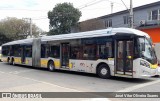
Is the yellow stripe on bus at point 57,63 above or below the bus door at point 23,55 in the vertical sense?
below

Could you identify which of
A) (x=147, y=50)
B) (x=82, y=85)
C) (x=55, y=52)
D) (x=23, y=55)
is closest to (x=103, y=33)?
(x=147, y=50)

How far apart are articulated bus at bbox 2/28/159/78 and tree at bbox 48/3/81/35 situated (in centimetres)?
2361

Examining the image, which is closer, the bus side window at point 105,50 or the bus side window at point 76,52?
the bus side window at point 105,50

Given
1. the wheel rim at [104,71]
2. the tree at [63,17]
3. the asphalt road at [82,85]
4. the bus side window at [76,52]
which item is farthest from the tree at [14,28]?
the wheel rim at [104,71]

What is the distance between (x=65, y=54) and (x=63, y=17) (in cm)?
2753

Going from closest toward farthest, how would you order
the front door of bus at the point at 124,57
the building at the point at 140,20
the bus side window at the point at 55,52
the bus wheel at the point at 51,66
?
the front door of bus at the point at 124,57 → the bus side window at the point at 55,52 → the bus wheel at the point at 51,66 → the building at the point at 140,20

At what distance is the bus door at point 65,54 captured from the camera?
18.0 meters

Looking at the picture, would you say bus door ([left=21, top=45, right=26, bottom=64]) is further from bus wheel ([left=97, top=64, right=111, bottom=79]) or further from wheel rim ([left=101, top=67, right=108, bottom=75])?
wheel rim ([left=101, top=67, right=108, bottom=75])

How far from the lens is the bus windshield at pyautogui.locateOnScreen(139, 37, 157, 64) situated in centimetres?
1325

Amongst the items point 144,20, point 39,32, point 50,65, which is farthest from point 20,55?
point 39,32

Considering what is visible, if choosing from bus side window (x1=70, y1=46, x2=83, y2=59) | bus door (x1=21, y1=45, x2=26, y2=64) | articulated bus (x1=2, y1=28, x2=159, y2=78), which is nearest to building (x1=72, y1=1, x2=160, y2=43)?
bus door (x1=21, y1=45, x2=26, y2=64)

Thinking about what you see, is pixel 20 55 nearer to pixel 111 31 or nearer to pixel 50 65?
pixel 50 65

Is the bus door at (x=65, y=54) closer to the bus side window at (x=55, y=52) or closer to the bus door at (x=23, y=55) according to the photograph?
the bus side window at (x=55, y=52)

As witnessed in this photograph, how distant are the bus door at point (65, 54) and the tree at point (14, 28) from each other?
42297mm
